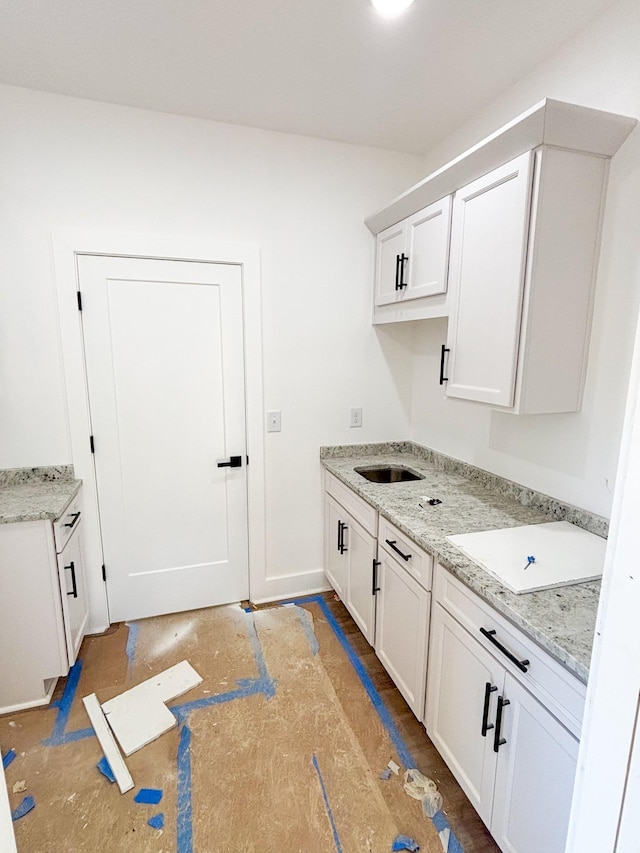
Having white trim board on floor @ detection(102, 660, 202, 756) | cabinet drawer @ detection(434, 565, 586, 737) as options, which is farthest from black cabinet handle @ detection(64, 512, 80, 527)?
cabinet drawer @ detection(434, 565, 586, 737)

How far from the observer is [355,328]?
101 inches

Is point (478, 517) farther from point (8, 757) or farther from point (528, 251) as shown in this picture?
point (8, 757)

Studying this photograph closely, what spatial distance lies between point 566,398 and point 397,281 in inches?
42.0

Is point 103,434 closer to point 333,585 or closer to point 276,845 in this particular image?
point 333,585

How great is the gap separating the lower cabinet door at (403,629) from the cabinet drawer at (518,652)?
18 centimetres

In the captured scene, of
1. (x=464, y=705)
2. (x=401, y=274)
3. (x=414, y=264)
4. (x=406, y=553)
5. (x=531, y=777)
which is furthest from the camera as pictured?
(x=401, y=274)

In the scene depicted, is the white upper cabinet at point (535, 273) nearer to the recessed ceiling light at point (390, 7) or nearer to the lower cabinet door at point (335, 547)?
the recessed ceiling light at point (390, 7)

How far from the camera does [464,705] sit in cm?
137

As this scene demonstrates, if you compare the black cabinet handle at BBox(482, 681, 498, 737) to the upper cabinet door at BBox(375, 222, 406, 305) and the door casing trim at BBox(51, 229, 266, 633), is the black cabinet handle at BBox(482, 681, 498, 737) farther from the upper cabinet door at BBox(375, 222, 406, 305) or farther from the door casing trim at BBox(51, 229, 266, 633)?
the upper cabinet door at BBox(375, 222, 406, 305)

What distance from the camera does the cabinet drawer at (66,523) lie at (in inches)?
72.6

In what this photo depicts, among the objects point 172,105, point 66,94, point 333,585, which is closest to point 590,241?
point 172,105

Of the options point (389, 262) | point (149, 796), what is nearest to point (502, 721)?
point (149, 796)

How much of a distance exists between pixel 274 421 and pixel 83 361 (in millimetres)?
1036

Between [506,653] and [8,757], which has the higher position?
[506,653]
